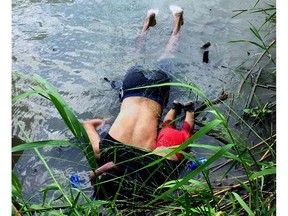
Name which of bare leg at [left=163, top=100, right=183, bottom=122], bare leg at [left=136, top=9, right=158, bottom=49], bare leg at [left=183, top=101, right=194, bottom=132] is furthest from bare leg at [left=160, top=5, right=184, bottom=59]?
bare leg at [left=183, top=101, right=194, bottom=132]

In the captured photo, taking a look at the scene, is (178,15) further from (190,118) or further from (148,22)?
(190,118)

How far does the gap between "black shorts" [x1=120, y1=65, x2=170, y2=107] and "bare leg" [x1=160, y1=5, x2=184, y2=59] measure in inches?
21.3

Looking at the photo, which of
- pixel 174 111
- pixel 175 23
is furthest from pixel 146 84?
pixel 175 23

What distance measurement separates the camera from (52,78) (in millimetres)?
4031

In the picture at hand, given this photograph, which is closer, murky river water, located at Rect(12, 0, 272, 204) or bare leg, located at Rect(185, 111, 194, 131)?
bare leg, located at Rect(185, 111, 194, 131)

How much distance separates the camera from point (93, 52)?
14.1ft

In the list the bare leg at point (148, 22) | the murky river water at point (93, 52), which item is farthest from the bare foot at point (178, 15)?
the bare leg at point (148, 22)

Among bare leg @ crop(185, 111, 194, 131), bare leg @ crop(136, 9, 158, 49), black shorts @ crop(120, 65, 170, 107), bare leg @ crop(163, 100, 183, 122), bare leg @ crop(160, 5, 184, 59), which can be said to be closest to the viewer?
bare leg @ crop(185, 111, 194, 131)

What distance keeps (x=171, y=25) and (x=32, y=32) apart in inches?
61.3

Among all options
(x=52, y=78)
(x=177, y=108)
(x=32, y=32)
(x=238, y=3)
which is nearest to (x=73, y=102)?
(x=52, y=78)

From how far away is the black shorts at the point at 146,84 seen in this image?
11.6ft

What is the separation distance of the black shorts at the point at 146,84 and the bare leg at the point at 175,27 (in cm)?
54

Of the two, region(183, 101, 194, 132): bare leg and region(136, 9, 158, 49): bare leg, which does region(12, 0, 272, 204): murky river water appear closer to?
region(136, 9, 158, 49): bare leg

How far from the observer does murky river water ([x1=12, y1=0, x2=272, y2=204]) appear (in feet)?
11.8
